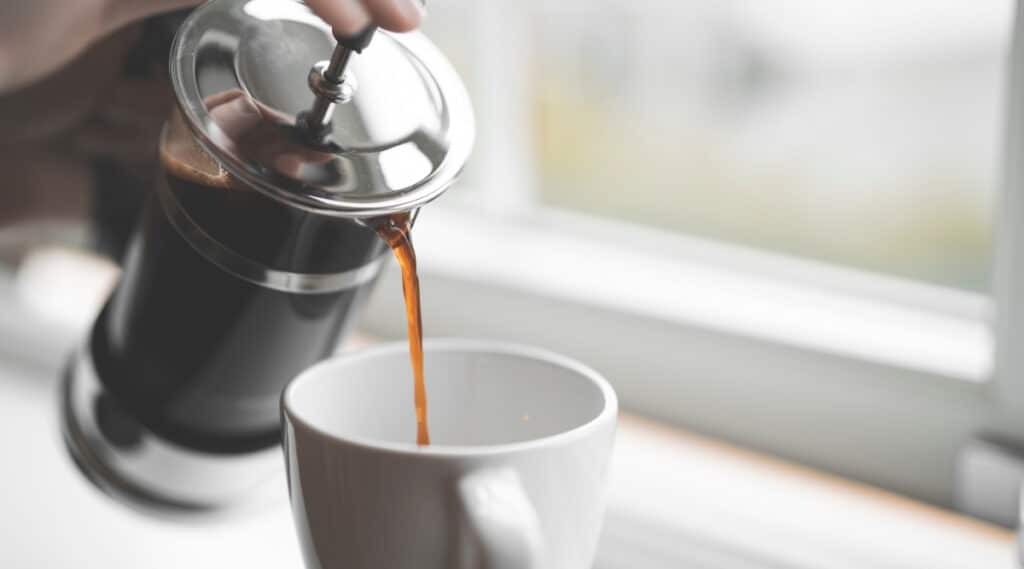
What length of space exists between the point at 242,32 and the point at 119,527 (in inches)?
11.8

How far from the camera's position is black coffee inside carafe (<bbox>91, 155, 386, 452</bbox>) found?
0.37 m

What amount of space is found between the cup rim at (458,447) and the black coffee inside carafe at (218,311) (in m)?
0.02

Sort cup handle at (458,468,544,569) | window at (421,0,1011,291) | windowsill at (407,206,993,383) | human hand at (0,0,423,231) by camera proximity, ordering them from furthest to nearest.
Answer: window at (421,0,1011,291)
windowsill at (407,206,993,383)
human hand at (0,0,423,231)
cup handle at (458,468,544,569)

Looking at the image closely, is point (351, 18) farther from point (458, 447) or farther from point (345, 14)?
point (458, 447)

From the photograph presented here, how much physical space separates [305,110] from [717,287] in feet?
1.22

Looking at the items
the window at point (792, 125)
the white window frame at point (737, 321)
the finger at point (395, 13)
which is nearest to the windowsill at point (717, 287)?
the white window frame at point (737, 321)

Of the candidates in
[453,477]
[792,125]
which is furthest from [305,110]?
[792,125]

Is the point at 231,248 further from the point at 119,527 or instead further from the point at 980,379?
the point at 980,379

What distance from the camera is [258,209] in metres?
Answer: 0.37

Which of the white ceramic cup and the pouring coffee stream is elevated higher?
the pouring coffee stream

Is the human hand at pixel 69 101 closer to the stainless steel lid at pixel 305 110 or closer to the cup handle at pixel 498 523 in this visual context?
the stainless steel lid at pixel 305 110

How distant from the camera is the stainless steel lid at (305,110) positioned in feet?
1.12

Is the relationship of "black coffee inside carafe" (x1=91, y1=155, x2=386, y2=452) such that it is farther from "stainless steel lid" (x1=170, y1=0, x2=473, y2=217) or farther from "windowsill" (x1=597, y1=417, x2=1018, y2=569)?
"windowsill" (x1=597, y1=417, x2=1018, y2=569)

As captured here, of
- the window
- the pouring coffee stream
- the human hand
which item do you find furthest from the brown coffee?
the window
